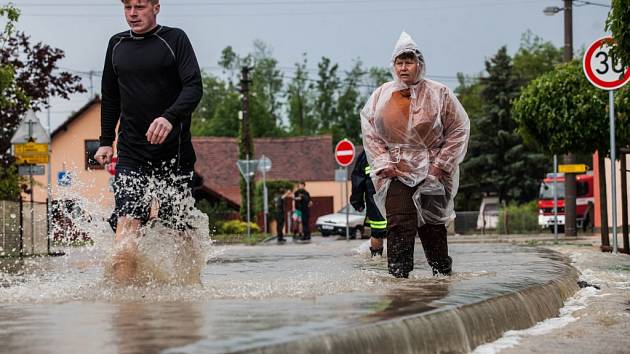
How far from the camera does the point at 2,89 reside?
23.7 metres

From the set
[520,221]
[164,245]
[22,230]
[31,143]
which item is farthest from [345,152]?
[164,245]

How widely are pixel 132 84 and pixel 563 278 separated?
3.39m

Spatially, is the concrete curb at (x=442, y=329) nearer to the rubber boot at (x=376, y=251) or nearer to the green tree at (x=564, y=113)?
the rubber boot at (x=376, y=251)

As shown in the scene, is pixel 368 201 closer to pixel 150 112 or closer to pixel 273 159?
pixel 150 112

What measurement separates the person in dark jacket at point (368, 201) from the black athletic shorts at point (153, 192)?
21.4 feet

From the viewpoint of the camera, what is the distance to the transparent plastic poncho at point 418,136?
834 cm

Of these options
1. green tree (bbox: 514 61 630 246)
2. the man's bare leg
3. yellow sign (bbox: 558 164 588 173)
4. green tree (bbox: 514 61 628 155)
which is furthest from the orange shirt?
yellow sign (bbox: 558 164 588 173)

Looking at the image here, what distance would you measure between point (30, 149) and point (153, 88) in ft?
56.0

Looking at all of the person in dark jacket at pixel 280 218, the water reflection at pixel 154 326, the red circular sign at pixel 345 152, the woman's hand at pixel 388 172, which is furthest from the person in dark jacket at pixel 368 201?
the person in dark jacket at pixel 280 218

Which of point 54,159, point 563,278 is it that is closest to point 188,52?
point 563,278

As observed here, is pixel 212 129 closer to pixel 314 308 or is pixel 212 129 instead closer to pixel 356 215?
pixel 356 215

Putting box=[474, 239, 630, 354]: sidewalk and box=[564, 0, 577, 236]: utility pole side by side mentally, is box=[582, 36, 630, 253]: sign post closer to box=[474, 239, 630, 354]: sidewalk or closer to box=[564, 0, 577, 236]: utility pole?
box=[474, 239, 630, 354]: sidewalk

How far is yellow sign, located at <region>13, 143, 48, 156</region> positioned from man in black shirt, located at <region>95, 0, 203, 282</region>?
16.7m

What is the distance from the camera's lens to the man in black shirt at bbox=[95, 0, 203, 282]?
7.30 m
